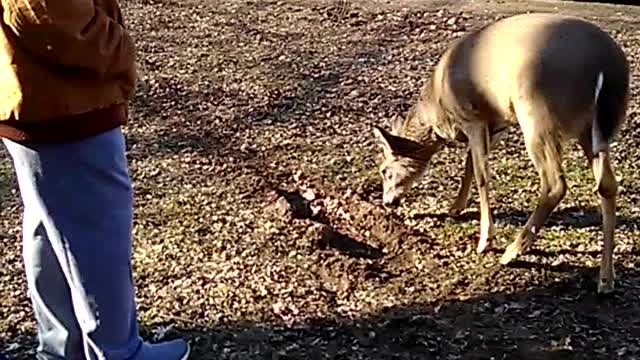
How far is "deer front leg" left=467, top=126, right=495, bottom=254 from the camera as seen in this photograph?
4129 millimetres

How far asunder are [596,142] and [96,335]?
65.7 inches

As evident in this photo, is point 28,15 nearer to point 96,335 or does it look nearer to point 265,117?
point 96,335

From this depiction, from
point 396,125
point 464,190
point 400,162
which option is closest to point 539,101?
point 464,190

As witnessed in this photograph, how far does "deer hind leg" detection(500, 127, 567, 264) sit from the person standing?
1.47 meters

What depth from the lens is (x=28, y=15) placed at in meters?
2.57

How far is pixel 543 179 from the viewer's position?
3.86m

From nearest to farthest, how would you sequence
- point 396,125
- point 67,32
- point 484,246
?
point 67,32 < point 484,246 < point 396,125

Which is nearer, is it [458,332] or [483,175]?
[458,332]

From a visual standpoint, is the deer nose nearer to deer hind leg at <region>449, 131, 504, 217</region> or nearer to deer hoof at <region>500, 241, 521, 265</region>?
deer hind leg at <region>449, 131, 504, 217</region>

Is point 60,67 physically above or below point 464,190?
above

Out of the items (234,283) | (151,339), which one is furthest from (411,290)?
(151,339)

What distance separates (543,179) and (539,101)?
0.27m

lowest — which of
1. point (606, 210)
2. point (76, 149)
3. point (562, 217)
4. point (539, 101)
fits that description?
point (562, 217)

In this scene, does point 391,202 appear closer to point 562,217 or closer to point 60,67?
point 562,217
